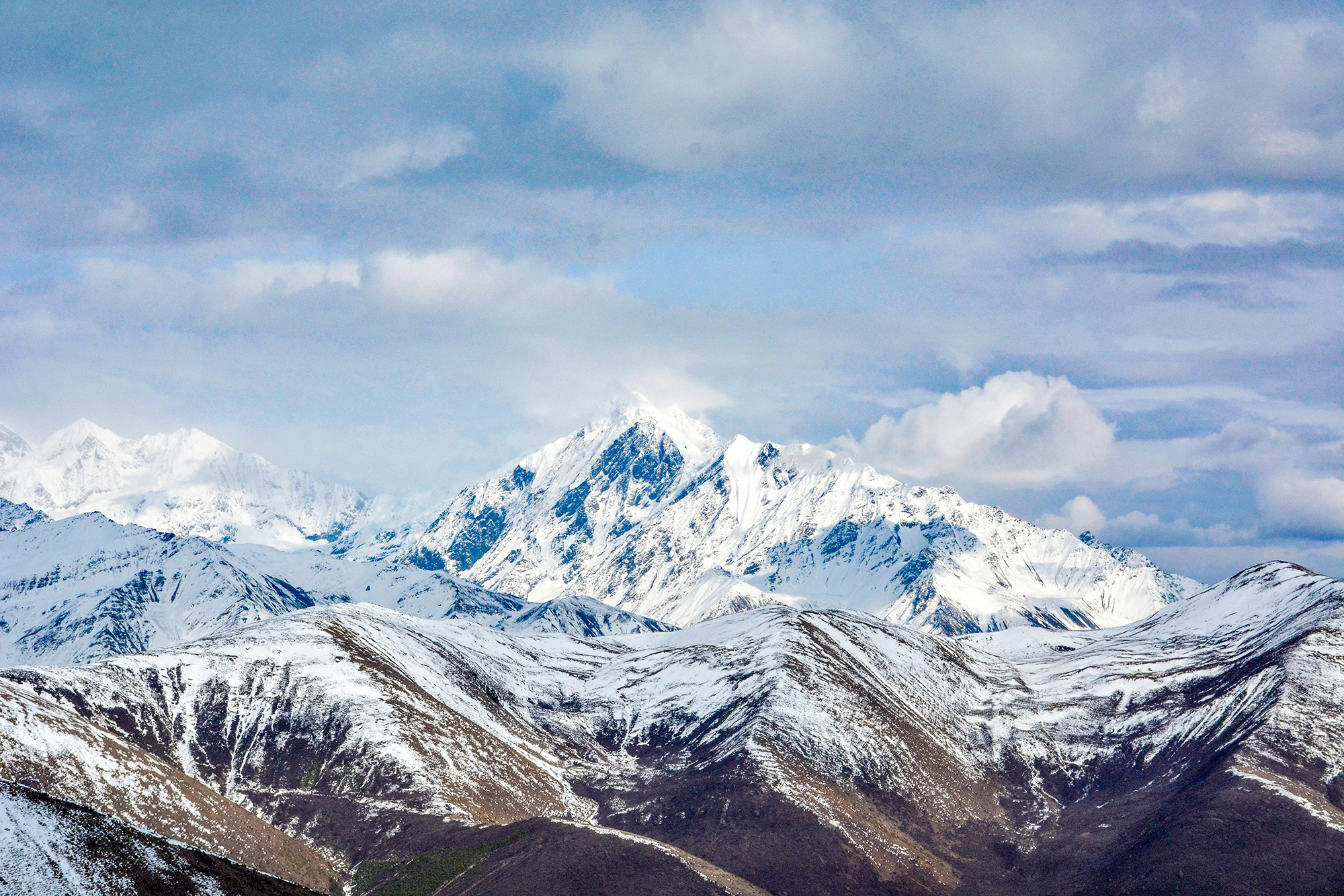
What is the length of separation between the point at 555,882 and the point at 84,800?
76.3m

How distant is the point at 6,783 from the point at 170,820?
65293 millimetres

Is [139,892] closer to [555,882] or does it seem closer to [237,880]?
[237,880]

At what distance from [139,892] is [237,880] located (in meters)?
14.2

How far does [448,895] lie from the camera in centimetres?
19562

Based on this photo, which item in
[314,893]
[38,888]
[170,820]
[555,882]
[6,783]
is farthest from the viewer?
[170,820]

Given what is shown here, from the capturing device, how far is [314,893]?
6093 inches

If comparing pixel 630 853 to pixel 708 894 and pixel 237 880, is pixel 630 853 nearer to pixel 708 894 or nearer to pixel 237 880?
pixel 708 894

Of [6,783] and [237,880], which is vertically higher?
[6,783]

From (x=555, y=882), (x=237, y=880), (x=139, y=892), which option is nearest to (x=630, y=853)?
(x=555, y=882)

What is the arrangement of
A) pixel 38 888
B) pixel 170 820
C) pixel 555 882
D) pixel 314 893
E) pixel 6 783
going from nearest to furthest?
pixel 38 888 → pixel 6 783 → pixel 314 893 → pixel 555 882 → pixel 170 820

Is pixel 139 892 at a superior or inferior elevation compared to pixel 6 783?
inferior

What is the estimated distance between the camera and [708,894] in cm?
18962

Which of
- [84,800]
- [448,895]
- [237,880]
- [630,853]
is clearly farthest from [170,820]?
[630,853]

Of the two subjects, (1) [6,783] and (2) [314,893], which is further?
(2) [314,893]
